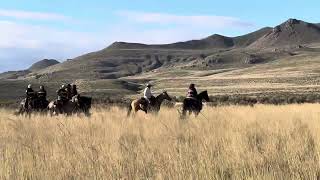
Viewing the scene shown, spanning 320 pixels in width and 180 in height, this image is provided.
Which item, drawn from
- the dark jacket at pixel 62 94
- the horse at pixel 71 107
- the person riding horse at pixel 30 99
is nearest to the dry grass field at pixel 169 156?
the horse at pixel 71 107

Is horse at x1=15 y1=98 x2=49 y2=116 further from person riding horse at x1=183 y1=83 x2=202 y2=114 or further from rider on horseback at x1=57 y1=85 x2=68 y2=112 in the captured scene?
person riding horse at x1=183 y1=83 x2=202 y2=114

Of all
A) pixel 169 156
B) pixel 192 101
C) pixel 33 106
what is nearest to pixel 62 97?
pixel 33 106

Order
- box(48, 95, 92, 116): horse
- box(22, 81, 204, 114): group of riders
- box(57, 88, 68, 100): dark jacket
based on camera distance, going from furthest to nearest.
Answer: box(57, 88, 68, 100): dark jacket
box(48, 95, 92, 116): horse
box(22, 81, 204, 114): group of riders

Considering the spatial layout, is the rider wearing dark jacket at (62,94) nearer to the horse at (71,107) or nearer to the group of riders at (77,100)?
the group of riders at (77,100)

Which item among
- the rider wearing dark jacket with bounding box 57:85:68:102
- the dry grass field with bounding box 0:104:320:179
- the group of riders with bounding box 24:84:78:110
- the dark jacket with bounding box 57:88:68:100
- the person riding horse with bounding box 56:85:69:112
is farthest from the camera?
the group of riders with bounding box 24:84:78:110

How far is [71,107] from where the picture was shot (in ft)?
82.5

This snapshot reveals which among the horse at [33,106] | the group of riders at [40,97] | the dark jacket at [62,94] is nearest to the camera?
the dark jacket at [62,94]

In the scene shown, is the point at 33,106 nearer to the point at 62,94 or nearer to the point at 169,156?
the point at 62,94

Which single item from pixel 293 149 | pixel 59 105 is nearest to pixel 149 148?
pixel 293 149

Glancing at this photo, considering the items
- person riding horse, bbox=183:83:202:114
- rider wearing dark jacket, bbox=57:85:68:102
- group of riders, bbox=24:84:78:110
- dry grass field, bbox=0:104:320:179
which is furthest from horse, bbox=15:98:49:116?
dry grass field, bbox=0:104:320:179

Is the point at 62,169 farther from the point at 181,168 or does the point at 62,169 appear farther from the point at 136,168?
the point at 181,168

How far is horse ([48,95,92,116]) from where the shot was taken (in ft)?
80.4

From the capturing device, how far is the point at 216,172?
23.9 feet

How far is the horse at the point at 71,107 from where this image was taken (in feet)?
80.4
